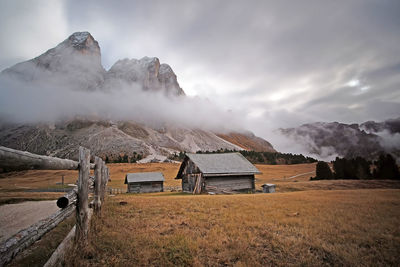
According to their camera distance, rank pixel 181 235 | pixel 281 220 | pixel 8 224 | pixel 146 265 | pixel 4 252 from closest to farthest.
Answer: pixel 4 252 → pixel 146 265 → pixel 181 235 → pixel 281 220 → pixel 8 224

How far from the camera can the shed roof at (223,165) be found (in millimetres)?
26391

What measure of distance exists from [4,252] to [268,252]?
16.6 ft

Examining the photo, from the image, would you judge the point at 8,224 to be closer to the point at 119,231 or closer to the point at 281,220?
the point at 119,231

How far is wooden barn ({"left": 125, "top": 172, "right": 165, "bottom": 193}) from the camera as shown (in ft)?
144

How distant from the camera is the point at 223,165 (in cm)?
2842

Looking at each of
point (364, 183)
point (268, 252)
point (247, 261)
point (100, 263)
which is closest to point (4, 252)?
point (100, 263)

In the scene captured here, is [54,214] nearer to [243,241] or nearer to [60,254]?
[60,254]

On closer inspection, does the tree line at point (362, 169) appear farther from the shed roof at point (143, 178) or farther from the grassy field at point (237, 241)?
the grassy field at point (237, 241)

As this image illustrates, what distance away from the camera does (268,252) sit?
4984 mm

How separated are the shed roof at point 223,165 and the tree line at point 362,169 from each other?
3538 cm

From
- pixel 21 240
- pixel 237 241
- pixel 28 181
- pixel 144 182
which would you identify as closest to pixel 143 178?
pixel 144 182

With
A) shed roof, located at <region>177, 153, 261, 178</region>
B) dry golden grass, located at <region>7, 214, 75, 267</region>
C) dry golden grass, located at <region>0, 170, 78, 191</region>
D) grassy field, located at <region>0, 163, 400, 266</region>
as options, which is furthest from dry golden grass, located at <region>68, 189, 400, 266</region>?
dry golden grass, located at <region>0, 170, 78, 191</region>

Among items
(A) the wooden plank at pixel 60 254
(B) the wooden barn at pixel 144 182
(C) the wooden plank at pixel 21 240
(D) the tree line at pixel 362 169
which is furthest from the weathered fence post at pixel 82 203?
(D) the tree line at pixel 362 169

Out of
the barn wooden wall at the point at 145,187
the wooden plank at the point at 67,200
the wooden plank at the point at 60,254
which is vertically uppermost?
the wooden plank at the point at 67,200
